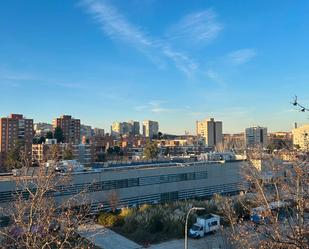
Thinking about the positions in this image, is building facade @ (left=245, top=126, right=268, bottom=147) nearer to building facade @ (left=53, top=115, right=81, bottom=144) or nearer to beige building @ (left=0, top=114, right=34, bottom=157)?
building facade @ (left=53, top=115, right=81, bottom=144)

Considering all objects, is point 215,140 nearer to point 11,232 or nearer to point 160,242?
point 160,242

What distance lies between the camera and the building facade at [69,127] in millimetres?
86406

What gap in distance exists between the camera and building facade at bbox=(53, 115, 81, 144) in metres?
86.4

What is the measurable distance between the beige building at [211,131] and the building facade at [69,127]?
54773 millimetres

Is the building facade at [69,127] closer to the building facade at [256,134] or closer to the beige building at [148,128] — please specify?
the building facade at [256,134]

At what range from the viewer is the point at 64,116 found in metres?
86.6

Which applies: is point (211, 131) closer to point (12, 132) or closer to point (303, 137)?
point (12, 132)

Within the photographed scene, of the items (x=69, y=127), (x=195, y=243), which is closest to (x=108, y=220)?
(x=195, y=243)

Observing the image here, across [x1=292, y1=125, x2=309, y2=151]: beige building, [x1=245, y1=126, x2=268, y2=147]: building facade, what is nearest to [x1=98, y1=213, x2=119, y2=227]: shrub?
[x1=292, y1=125, x2=309, y2=151]: beige building

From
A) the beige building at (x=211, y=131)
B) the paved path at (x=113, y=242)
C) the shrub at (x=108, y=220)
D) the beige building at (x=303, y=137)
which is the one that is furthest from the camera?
the beige building at (x=211, y=131)

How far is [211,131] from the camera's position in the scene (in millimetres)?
129750

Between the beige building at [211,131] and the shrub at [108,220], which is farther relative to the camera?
the beige building at [211,131]

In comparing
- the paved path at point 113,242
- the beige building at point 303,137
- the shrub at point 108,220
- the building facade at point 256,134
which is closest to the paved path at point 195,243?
the paved path at point 113,242

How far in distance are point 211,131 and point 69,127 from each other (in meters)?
59.4
